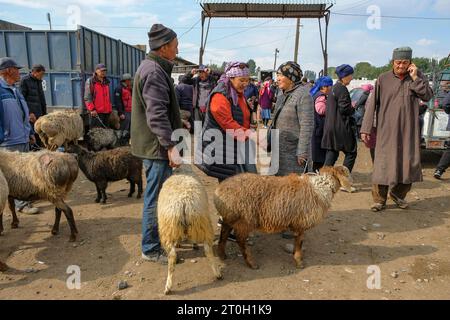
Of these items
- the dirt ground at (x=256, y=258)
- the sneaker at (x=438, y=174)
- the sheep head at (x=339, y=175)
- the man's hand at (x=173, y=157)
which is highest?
the man's hand at (x=173, y=157)

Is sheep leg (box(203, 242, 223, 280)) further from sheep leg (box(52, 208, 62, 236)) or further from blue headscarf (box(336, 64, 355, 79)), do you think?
blue headscarf (box(336, 64, 355, 79))

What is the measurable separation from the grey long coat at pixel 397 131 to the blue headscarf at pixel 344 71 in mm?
861

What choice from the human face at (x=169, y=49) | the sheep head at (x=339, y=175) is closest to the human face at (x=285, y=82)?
the sheep head at (x=339, y=175)

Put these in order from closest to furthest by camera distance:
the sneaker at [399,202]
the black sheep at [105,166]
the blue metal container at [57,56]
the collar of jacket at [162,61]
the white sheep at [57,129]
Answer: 1. the collar of jacket at [162,61]
2. the sneaker at [399,202]
3. the black sheep at [105,166]
4. the white sheep at [57,129]
5. the blue metal container at [57,56]

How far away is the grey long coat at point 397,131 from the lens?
17.0ft

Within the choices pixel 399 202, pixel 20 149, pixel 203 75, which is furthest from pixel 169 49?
pixel 203 75

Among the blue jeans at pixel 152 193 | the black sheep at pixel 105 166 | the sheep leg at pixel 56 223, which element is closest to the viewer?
the blue jeans at pixel 152 193

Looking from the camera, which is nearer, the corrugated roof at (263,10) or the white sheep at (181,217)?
the white sheep at (181,217)

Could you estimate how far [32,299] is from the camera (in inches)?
129

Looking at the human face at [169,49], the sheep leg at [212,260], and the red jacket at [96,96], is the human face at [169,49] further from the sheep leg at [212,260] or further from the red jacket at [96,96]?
the red jacket at [96,96]

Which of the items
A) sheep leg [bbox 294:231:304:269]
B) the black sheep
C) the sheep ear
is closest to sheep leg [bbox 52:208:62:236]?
the sheep ear

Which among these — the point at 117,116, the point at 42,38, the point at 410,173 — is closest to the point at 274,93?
the point at 117,116
